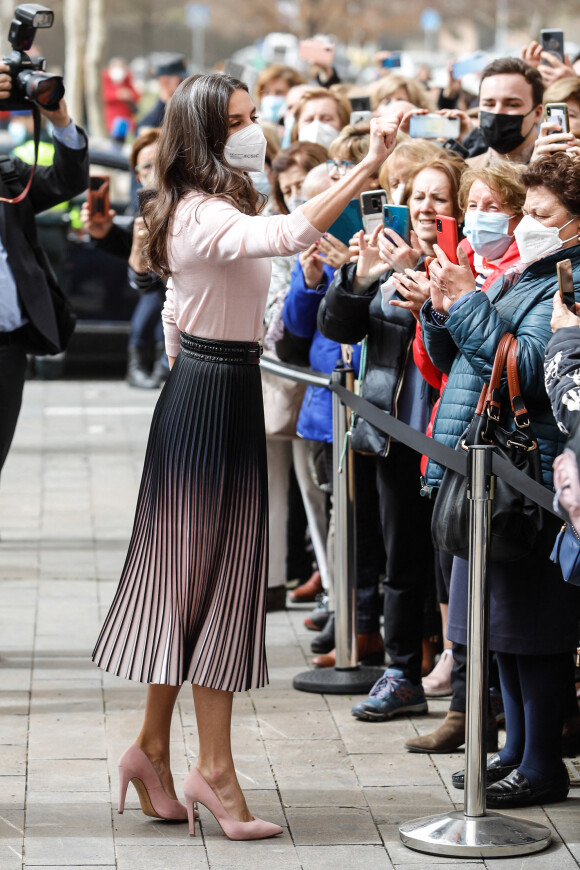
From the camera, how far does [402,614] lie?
5527 millimetres

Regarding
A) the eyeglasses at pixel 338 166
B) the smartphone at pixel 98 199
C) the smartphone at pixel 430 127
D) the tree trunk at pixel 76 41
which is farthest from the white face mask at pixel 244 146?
the tree trunk at pixel 76 41

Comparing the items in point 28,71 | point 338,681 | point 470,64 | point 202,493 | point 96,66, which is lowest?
point 338,681

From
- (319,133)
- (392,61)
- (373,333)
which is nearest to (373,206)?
(373,333)

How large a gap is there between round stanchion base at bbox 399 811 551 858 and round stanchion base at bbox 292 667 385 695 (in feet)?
4.68

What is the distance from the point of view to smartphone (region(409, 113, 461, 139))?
6.51 metres

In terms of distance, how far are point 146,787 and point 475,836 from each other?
988 millimetres

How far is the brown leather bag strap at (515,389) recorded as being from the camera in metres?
4.21

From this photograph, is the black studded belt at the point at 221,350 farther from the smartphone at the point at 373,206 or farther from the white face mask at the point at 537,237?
the smartphone at the point at 373,206

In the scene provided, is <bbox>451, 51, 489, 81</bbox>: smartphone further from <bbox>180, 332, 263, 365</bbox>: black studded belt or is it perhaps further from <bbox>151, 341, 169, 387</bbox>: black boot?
<bbox>151, 341, 169, 387</bbox>: black boot

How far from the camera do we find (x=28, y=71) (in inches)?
229

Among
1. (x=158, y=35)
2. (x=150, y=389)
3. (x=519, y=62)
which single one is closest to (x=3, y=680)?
(x=519, y=62)

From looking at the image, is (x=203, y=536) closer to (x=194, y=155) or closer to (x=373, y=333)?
(x=194, y=155)

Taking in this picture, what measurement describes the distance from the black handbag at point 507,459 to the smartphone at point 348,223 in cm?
133

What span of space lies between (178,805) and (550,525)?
141 cm
